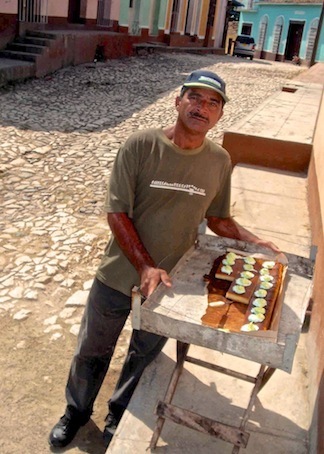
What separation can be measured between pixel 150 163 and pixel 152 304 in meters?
0.80

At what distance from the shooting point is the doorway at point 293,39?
40.4 m

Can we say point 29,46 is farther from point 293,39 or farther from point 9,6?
point 293,39

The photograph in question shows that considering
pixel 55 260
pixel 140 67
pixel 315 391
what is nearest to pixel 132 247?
pixel 315 391

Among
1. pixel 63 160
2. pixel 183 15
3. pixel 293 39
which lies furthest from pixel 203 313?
pixel 293 39

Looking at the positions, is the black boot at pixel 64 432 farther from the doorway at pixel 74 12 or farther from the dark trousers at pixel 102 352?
the doorway at pixel 74 12

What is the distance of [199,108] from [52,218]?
4.20m

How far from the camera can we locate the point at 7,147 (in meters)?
8.42

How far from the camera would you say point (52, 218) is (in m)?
6.40

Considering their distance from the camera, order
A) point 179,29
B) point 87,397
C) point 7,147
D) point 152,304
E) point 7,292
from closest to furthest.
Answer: point 152,304, point 87,397, point 7,292, point 7,147, point 179,29

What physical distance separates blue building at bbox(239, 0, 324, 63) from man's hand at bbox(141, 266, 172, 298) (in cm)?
3654

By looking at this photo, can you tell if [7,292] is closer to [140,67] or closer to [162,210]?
[162,210]

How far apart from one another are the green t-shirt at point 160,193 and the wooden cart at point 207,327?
168 millimetres

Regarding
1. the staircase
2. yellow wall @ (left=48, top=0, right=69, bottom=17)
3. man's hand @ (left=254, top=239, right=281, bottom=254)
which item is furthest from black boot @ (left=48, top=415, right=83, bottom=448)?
yellow wall @ (left=48, top=0, right=69, bottom=17)

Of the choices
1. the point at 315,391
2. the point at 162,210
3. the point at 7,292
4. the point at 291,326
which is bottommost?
the point at 7,292
